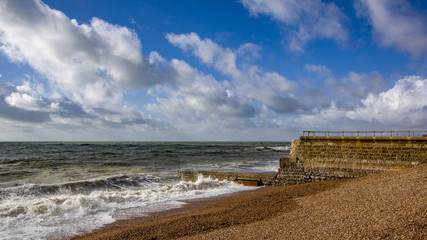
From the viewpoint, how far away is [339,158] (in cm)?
1631

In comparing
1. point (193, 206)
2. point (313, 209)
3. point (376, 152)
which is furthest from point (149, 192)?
point (376, 152)

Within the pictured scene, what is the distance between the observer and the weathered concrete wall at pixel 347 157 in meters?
14.7

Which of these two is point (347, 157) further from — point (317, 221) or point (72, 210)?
point (72, 210)

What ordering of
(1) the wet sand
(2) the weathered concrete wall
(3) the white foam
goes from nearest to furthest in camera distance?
(1) the wet sand → (3) the white foam → (2) the weathered concrete wall

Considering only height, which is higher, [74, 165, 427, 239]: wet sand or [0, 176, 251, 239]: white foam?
[74, 165, 427, 239]: wet sand

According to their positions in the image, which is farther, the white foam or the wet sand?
the white foam

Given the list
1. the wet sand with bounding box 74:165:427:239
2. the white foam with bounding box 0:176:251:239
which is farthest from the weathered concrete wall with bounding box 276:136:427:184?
the wet sand with bounding box 74:165:427:239

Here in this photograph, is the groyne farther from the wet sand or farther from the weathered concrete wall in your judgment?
the wet sand

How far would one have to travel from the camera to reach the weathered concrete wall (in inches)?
578

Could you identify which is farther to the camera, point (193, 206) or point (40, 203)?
point (193, 206)

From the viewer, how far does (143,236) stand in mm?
6293

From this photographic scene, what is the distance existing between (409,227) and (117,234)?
6293 millimetres

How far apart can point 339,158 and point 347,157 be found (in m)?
0.46

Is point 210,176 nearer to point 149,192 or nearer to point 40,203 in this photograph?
point 149,192
